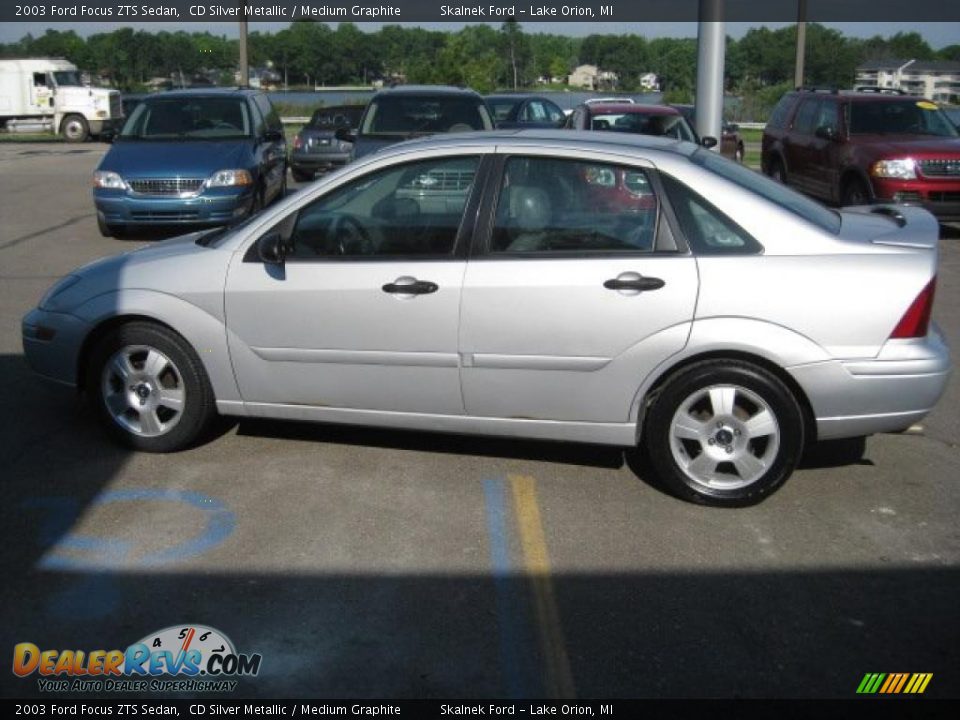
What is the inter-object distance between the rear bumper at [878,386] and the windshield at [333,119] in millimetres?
16342

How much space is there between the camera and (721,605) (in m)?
4.30

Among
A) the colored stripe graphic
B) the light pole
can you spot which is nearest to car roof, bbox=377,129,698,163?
the colored stripe graphic

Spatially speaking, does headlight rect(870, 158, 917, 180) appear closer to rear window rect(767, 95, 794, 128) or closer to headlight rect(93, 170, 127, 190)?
rear window rect(767, 95, 794, 128)

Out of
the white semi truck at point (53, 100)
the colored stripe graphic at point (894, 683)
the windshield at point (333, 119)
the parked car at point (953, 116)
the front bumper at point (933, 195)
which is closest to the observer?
the colored stripe graphic at point (894, 683)

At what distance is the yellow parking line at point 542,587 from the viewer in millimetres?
3785

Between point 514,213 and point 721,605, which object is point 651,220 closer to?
point 514,213

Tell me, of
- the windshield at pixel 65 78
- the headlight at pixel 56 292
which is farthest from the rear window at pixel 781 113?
the windshield at pixel 65 78

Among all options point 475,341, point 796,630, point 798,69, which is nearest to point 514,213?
point 475,341

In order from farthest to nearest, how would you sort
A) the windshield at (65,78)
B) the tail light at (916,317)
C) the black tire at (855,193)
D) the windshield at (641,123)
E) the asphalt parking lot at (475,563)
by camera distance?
1. the windshield at (65,78)
2. the windshield at (641,123)
3. the black tire at (855,193)
4. the tail light at (916,317)
5. the asphalt parking lot at (475,563)

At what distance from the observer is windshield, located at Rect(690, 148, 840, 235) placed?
17.9 feet

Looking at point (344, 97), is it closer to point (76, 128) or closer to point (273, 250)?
point (76, 128)

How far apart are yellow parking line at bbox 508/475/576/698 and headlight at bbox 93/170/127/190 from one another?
8.74m

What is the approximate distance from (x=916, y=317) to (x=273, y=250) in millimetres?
3046

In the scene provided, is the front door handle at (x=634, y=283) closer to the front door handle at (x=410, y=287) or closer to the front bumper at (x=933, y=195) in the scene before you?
the front door handle at (x=410, y=287)
